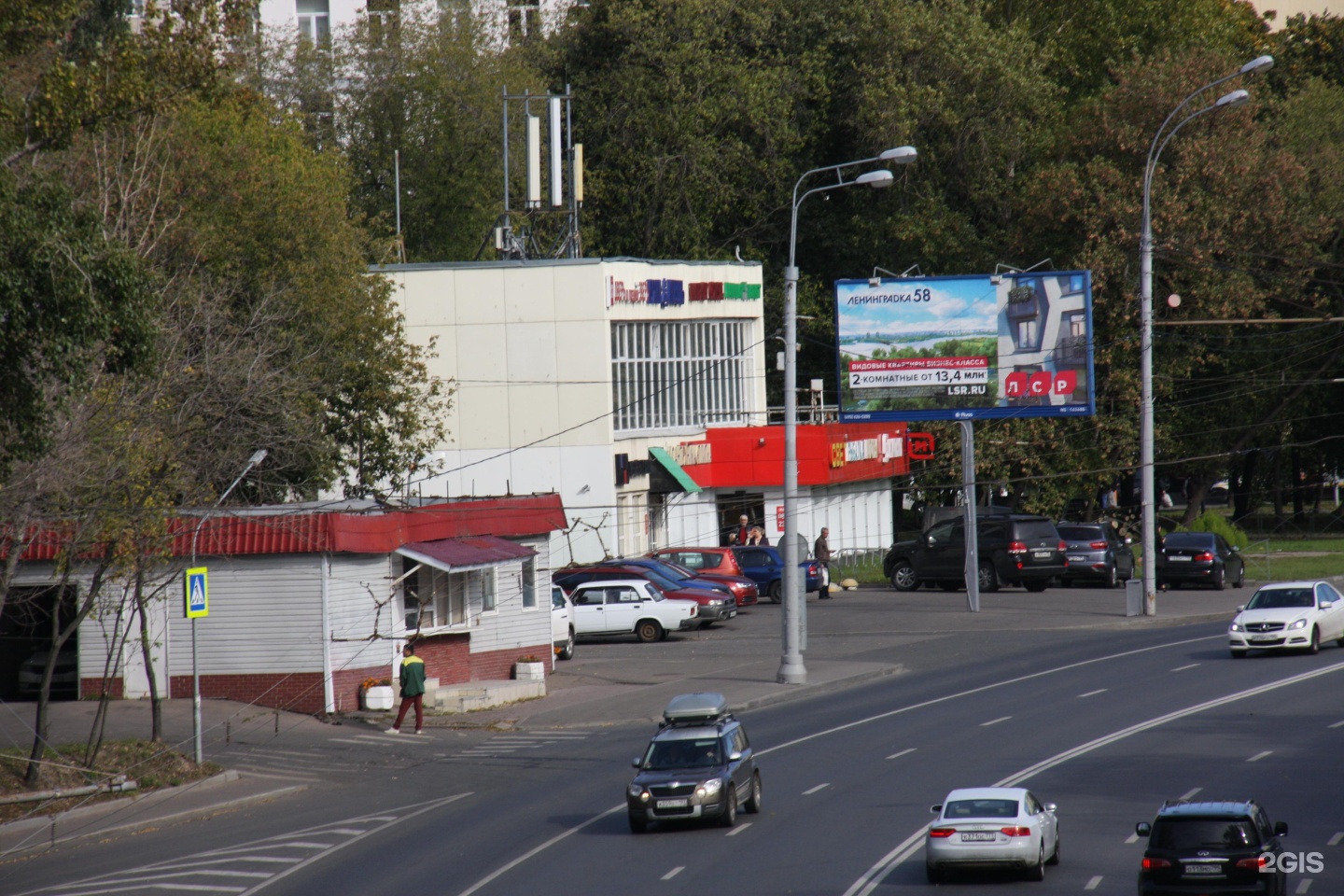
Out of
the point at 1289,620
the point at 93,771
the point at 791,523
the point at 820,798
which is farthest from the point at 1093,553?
the point at 93,771

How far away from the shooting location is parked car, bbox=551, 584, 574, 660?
109ft

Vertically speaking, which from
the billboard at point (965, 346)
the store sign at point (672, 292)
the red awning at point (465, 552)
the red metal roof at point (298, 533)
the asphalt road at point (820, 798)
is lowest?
the asphalt road at point (820, 798)

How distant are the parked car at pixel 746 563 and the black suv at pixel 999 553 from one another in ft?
10.9

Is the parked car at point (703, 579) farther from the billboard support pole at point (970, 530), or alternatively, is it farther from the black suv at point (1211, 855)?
the black suv at point (1211, 855)

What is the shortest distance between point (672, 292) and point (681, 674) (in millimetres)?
20733

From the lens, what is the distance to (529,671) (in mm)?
29391

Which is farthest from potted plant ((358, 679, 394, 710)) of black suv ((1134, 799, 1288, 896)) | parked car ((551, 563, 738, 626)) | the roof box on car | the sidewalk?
black suv ((1134, 799, 1288, 896))

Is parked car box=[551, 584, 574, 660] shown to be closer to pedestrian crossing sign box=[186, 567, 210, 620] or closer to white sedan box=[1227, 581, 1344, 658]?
pedestrian crossing sign box=[186, 567, 210, 620]

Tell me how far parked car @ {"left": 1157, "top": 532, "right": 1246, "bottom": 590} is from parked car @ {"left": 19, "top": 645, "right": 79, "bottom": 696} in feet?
91.7

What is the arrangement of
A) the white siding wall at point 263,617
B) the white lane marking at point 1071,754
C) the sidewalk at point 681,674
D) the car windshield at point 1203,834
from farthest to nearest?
1. the white siding wall at point 263,617
2. the sidewalk at point 681,674
3. the white lane marking at point 1071,754
4. the car windshield at point 1203,834

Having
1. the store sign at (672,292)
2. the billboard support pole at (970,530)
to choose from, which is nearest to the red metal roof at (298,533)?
the billboard support pole at (970,530)

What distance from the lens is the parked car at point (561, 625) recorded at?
33.2 metres

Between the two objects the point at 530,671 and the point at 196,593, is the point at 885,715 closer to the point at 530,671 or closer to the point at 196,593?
the point at 530,671

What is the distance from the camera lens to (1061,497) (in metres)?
55.6
